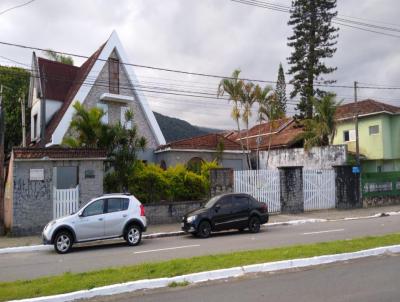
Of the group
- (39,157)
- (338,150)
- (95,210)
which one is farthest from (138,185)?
(338,150)

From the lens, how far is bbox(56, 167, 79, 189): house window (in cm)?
1834

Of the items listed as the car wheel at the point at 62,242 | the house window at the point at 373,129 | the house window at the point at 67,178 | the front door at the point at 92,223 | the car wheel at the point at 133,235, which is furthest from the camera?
the house window at the point at 373,129

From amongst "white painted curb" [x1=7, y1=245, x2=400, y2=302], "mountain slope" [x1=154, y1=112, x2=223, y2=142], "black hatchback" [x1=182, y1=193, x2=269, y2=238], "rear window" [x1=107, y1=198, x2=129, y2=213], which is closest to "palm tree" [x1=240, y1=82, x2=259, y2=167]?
"black hatchback" [x1=182, y1=193, x2=269, y2=238]

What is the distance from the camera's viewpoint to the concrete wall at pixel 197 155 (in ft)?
91.2

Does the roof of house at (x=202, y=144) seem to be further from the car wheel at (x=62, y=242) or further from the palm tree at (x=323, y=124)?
the car wheel at (x=62, y=242)

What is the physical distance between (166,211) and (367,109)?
2406 centimetres

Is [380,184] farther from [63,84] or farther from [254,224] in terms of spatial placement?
[63,84]

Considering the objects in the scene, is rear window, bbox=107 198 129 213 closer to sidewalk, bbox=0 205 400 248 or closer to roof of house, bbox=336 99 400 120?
sidewalk, bbox=0 205 400 248

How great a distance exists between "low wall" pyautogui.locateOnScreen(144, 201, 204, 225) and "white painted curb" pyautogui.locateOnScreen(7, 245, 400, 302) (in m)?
11.5

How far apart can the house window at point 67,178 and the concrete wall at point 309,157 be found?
20281 millimetres

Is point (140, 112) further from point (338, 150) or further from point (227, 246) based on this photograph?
point (227, 246)

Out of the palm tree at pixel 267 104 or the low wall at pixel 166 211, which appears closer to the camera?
the low wall at pixel 166 211

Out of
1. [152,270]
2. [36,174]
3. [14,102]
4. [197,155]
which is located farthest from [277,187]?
[14,102]

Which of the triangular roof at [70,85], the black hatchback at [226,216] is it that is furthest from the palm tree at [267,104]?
the black hatchback at [226,216]
